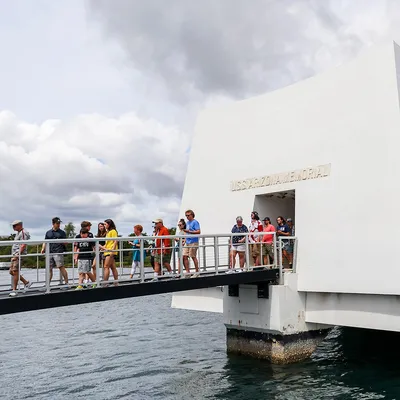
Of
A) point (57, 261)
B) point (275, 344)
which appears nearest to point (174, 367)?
point (275, 344)

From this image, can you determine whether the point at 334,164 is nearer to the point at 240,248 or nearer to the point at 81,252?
the point at 240,248

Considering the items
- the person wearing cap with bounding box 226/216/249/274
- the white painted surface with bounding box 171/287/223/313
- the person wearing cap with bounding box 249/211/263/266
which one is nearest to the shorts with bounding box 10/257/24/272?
the person wearing cap with bounding box 226/216/249/274

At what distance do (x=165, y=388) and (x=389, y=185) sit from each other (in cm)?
690

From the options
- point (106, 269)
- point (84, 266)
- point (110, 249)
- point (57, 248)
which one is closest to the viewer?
point (57, 248)

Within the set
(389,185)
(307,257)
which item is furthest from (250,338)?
(389,185)

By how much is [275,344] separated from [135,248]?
461cm

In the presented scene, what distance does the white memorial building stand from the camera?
40.0 feet

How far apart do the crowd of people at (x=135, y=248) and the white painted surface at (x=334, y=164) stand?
3.53ft

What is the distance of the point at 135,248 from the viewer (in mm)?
11281

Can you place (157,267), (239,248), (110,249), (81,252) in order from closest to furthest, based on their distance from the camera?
(81,252) < (110,249) < (157,267) < (239,248)

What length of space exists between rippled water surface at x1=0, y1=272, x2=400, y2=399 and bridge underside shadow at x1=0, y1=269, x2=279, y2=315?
2.28 metres

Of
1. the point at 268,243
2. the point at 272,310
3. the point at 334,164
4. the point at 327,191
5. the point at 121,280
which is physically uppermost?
the point at 334,164

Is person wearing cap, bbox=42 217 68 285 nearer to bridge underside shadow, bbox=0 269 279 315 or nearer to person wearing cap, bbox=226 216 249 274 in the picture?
bridge underside shadow, bbox=0 269 279 315

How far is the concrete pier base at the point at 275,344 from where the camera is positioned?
13109 millimetres
